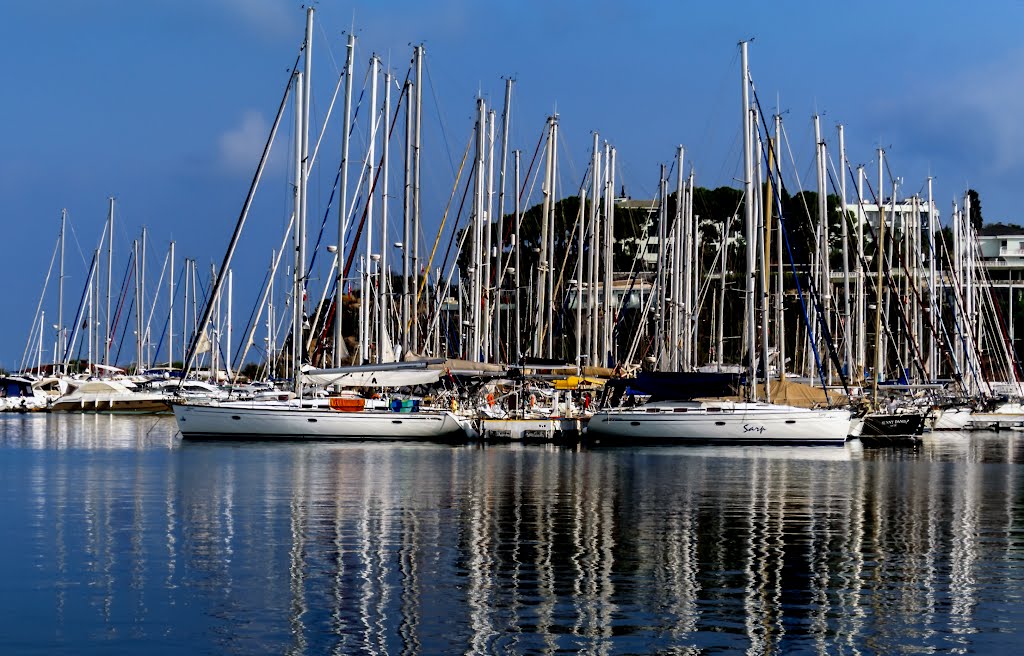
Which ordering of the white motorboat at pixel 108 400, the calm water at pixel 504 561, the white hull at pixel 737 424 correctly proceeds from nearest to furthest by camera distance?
the calm water at pixel 504 561
the white hull at pixel 737 424
the white motorboat at pixel 108 400

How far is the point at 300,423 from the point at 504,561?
32.6m

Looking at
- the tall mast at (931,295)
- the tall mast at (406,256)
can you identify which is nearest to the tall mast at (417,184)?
the tall mast at (406,256)

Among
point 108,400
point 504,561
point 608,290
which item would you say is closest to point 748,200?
point 608,290

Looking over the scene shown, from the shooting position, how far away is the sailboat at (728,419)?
5078 centimetres

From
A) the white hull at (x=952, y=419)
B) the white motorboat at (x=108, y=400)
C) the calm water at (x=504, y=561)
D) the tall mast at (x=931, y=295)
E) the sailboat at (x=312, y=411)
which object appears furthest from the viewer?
the white motorboat at (x=108, y=400)

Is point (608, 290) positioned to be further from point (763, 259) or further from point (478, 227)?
point (763, 259)

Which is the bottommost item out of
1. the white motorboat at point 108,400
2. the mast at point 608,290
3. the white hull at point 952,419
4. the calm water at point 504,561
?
the calm water at point 504,561

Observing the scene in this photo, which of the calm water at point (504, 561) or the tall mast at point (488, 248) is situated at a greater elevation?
the tall mast at point (488, 248)

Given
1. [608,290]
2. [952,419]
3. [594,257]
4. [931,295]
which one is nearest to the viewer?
[608,290]

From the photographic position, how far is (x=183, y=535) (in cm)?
2364

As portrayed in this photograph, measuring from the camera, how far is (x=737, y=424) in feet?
167

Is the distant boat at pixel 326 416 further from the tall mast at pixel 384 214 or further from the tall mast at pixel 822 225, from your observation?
the tall mast at pixel 822 225

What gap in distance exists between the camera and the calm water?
15461 millimetres

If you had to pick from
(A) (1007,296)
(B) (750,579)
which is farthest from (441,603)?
(A) (1007,296)
